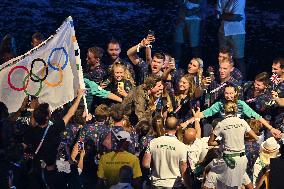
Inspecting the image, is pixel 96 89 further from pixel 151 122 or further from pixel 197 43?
pixel 197 43

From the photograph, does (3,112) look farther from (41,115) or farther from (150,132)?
(150,132)

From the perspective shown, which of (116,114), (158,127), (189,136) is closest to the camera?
(116,114)

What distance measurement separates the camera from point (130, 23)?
1908cm

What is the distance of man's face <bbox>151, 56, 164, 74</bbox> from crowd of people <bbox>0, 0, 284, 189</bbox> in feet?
0.06

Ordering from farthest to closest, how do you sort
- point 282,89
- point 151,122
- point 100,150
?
point 282,89 → point 151,122 → point 100,150

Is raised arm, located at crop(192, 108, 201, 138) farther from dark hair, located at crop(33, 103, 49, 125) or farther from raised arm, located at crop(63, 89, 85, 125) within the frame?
dark hair, located at crop(33, 103, 49, 125)

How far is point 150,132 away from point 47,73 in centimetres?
188

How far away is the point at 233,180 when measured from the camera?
9273 millimetres

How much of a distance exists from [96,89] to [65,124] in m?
1.88

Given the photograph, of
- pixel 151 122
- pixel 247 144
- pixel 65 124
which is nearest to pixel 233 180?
pixel 247 144

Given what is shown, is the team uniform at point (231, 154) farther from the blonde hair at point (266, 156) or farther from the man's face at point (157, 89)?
the man's face at point (157, 89)

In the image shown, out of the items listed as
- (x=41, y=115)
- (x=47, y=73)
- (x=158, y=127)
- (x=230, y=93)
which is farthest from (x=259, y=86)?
(x=41, y=115)

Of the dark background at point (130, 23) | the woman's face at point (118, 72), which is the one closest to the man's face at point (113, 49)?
the woman's face at point (118, 72)

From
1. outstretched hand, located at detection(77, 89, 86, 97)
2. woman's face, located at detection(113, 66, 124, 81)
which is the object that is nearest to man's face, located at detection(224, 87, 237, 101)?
woman's face, located at detection(113, 66, 124, 81)
